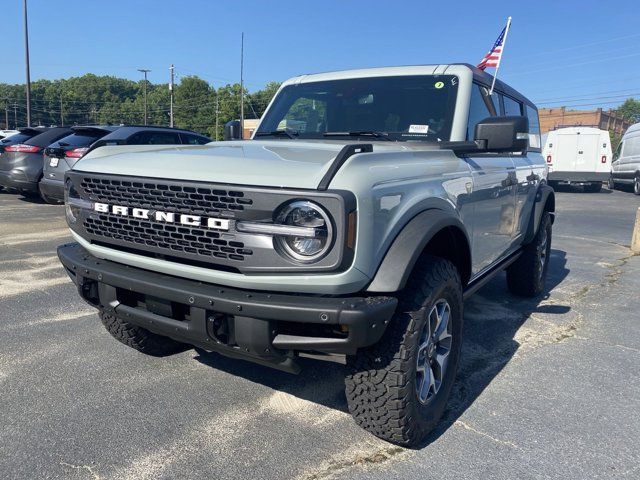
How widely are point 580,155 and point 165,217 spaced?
19848mm

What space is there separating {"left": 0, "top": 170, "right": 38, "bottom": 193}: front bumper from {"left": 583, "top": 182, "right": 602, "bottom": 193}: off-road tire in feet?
63.2

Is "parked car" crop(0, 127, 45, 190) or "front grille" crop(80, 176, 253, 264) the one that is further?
"parked car" crop(0, 127, 45, 190)

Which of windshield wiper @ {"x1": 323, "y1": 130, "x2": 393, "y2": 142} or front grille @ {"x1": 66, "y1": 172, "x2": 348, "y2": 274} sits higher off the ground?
windshield wiper @ {"x1": 323, "y1": 130, "x2": 393, "y2": 142}

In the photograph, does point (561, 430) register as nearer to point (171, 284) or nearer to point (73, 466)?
point (171, 284)

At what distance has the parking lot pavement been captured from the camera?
2451mm

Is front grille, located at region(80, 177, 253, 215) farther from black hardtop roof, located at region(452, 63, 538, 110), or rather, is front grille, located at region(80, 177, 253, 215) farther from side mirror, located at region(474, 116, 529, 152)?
black hardtop roof, located at region(452, 63, 538, 110)

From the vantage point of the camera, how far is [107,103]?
105 m

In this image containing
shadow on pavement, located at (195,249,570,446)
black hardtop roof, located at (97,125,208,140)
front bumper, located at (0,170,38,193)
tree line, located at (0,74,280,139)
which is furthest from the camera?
tree line, located at (0,74,280,139)

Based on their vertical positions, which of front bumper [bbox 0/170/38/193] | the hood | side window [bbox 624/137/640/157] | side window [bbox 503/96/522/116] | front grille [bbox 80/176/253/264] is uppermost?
side window [bbox 624/137/640/157]

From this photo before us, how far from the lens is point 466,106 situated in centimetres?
346

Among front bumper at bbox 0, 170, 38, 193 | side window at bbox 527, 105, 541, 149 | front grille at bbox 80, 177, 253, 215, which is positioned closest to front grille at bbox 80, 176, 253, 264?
front grille at bbox 80, 177, 253, 215

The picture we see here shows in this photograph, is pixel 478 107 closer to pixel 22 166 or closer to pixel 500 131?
pixel 500 131

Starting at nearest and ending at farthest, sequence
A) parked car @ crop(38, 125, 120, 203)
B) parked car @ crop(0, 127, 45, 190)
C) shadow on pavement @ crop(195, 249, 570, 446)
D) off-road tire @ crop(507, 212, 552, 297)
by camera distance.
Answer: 1. shadow on pavement @ crop(195, 249, 570, 446)
2. off-road tire @ crop(507, 212, 552, 297)
3. parked car @ crop(38, 125, 120, 203)
4. parked car @ crop(0, 127, 45, 190)

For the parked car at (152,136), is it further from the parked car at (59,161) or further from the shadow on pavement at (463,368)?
the shadow on pavement at (463,368)
